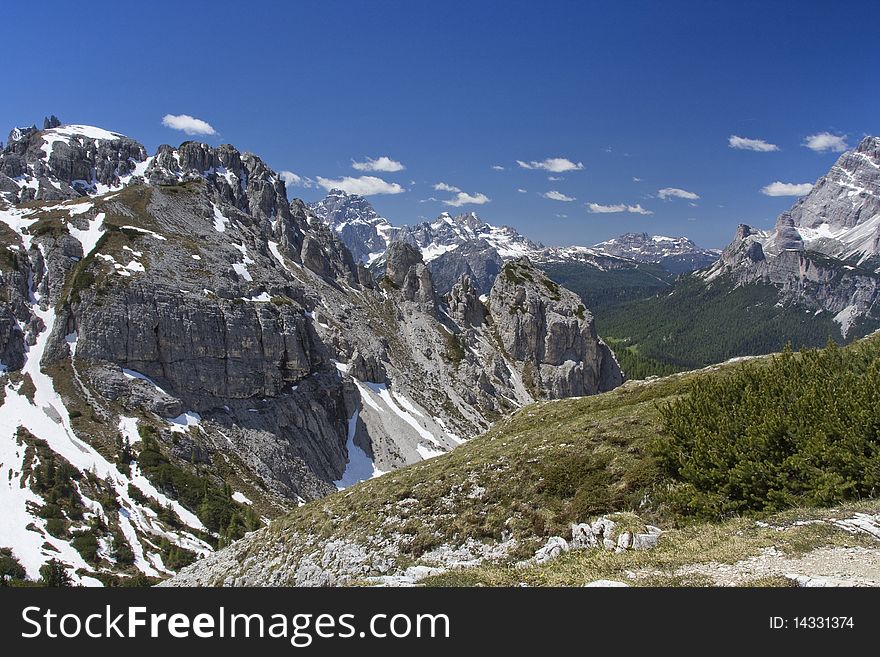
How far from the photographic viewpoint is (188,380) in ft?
311

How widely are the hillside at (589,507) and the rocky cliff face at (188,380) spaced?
39.4 m

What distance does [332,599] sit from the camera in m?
10.6

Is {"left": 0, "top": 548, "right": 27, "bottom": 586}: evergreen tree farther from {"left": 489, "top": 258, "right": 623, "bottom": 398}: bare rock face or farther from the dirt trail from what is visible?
{"left": 489, "top": 258, "right": 623, "bottom": 398}: bare rock face

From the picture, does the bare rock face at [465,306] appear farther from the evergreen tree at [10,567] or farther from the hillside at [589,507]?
the hillside at [589,507]

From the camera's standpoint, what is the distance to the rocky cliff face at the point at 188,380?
218 feet

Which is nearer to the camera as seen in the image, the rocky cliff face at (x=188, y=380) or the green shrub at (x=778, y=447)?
the green shrub at (x=778, y=447)

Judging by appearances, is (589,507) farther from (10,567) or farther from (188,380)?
(188,380)

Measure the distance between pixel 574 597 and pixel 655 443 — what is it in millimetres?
13950

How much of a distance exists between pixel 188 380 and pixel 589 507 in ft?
308

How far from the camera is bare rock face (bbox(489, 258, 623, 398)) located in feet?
580

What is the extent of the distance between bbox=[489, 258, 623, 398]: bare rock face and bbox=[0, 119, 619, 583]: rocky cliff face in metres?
5.87

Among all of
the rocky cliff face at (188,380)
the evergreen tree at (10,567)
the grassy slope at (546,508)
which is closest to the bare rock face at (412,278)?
the rocky cliff face at (188,380)

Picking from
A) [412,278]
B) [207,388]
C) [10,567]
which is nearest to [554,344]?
[412,278]

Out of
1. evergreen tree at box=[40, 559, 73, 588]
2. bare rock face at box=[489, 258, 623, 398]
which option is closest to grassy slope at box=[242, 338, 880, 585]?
evergreen tree at box=[40, 559, 73, 588]
